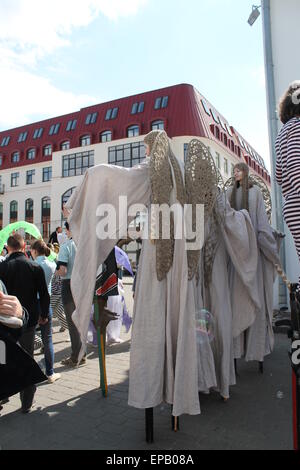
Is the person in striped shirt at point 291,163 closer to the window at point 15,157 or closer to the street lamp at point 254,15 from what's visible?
the street lamp at point 254,15

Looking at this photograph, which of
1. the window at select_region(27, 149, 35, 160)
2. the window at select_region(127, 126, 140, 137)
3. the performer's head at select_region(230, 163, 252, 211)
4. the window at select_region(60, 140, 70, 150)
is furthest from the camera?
the window at select_region(27, 149, 35, 160)

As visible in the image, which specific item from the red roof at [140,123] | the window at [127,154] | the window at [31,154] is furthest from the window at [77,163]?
the window at [31,154]

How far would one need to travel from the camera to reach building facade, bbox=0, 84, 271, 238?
3077 cm

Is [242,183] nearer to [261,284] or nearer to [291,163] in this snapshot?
A: [261,284]

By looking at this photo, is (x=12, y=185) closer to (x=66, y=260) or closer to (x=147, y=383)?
(x=66, y=260)

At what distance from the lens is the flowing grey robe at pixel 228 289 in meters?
3.18

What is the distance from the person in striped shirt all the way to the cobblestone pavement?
4.74ft

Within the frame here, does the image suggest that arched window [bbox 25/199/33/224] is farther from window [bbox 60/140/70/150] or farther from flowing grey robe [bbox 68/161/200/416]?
flowing grey robe [bbox 68/161/200/416]

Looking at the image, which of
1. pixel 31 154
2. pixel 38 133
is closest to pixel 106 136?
pixel 38 133

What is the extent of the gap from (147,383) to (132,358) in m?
0.20

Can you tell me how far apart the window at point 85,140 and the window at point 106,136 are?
4.33ft

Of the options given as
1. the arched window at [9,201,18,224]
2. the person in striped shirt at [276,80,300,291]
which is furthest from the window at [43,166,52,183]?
the person in striped shirt at [276,80,300,291]
